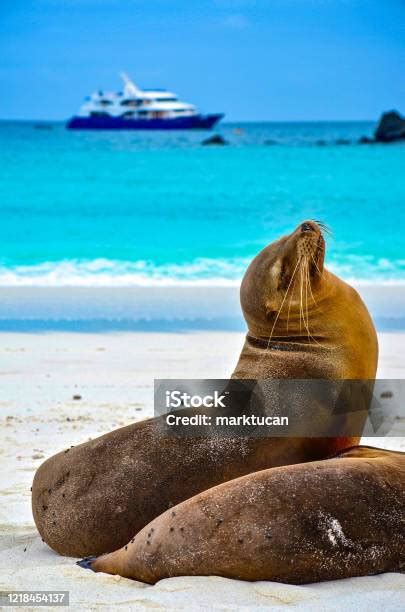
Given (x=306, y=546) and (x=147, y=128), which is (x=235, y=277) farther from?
(x=147, y=128)

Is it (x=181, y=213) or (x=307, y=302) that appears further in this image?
(x=181, y=213)

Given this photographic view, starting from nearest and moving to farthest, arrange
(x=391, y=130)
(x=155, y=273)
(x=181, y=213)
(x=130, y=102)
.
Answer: (x=155, y=273), (x=181, y=213), (x=391, y=130), (x=130, y=102)

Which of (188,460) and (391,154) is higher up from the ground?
(391,154)

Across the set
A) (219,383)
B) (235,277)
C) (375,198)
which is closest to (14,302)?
(235,277)

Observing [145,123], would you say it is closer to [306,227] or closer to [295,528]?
[306,227]

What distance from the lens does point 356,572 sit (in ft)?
13.4

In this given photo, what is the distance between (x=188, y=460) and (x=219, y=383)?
1.48 feet

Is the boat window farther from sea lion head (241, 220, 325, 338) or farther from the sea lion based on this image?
the sea lion

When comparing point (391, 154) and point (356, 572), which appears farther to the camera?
point (391, 154)

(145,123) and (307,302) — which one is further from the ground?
(145,123)

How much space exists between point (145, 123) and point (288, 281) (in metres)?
86.3

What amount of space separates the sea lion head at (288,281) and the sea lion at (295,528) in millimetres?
842

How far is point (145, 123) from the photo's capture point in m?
89.8

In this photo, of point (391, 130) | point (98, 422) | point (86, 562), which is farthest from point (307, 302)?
point (391, 130)
